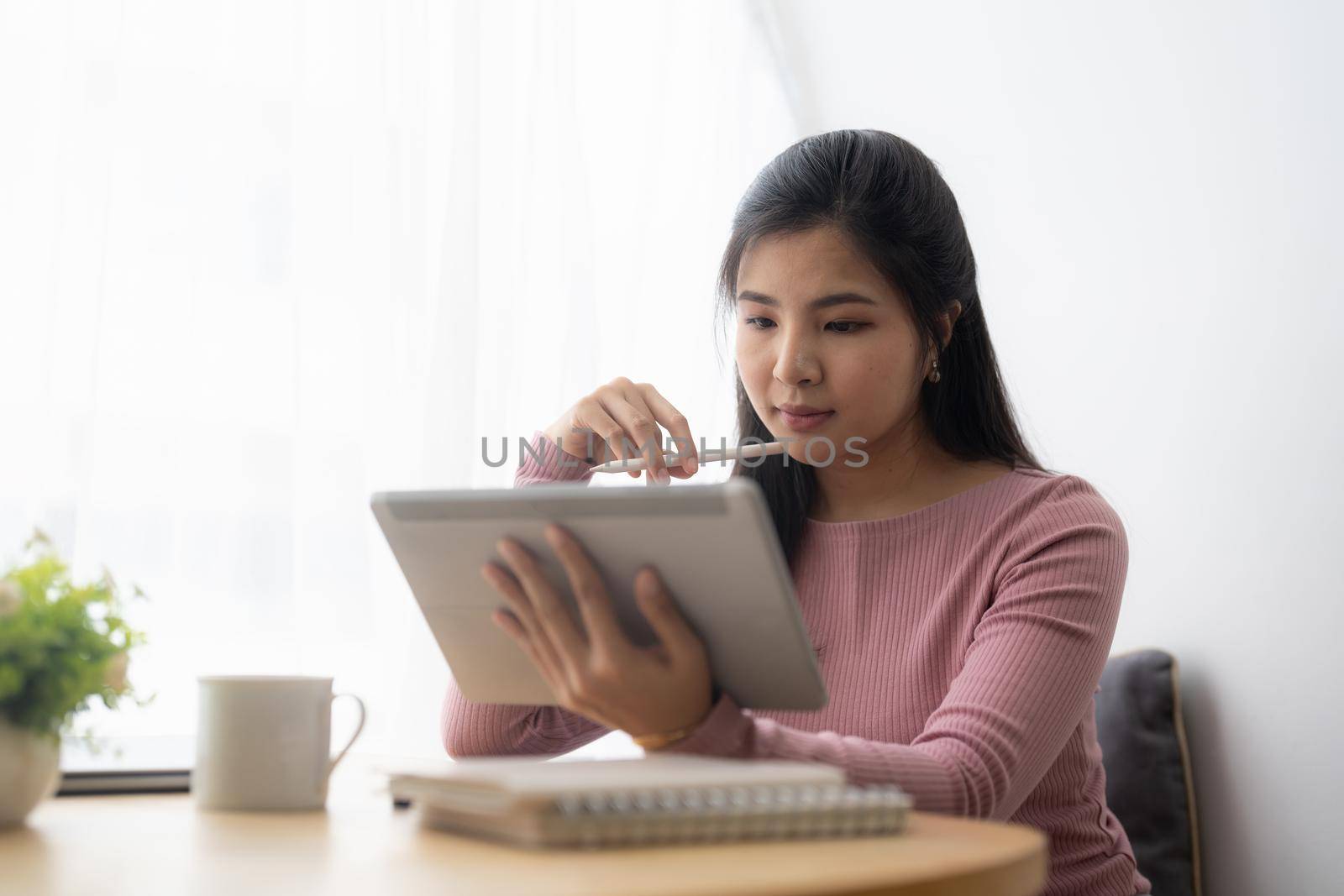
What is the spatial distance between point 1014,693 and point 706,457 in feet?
1.55

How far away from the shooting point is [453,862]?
22.5 inches

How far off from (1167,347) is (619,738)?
3.92 ft

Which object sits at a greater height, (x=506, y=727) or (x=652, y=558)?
(x=652, y=558)

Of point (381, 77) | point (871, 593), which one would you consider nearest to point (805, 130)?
point (381, 77)

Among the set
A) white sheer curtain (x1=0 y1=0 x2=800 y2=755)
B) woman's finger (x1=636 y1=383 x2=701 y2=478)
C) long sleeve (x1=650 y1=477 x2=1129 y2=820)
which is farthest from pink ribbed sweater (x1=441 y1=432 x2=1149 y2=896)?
white sheer curtain (x1=0 y1=0 x2=800 y2=755)

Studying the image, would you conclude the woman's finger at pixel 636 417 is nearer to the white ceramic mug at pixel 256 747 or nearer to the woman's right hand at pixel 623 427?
the woman's right hand at pixel 623 427

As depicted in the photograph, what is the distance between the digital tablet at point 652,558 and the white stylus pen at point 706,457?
0.39 m

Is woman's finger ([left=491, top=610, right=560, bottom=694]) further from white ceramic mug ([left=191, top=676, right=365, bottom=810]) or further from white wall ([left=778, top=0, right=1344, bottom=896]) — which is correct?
white wall ([left=778, top=0, right=1344, bottom=896])

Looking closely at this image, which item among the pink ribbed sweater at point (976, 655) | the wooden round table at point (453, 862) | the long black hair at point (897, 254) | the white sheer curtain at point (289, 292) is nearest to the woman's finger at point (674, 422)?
the pink ribbed sweater at point (976, 655)

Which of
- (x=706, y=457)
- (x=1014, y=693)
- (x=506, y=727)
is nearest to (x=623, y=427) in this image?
(x=706, y=457)

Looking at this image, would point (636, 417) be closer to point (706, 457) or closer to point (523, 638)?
point (706, 457)

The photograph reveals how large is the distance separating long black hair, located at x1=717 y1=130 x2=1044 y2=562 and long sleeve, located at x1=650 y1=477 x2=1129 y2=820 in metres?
0.18

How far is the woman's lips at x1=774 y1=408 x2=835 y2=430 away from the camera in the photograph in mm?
1327

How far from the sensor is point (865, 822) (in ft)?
2.06
